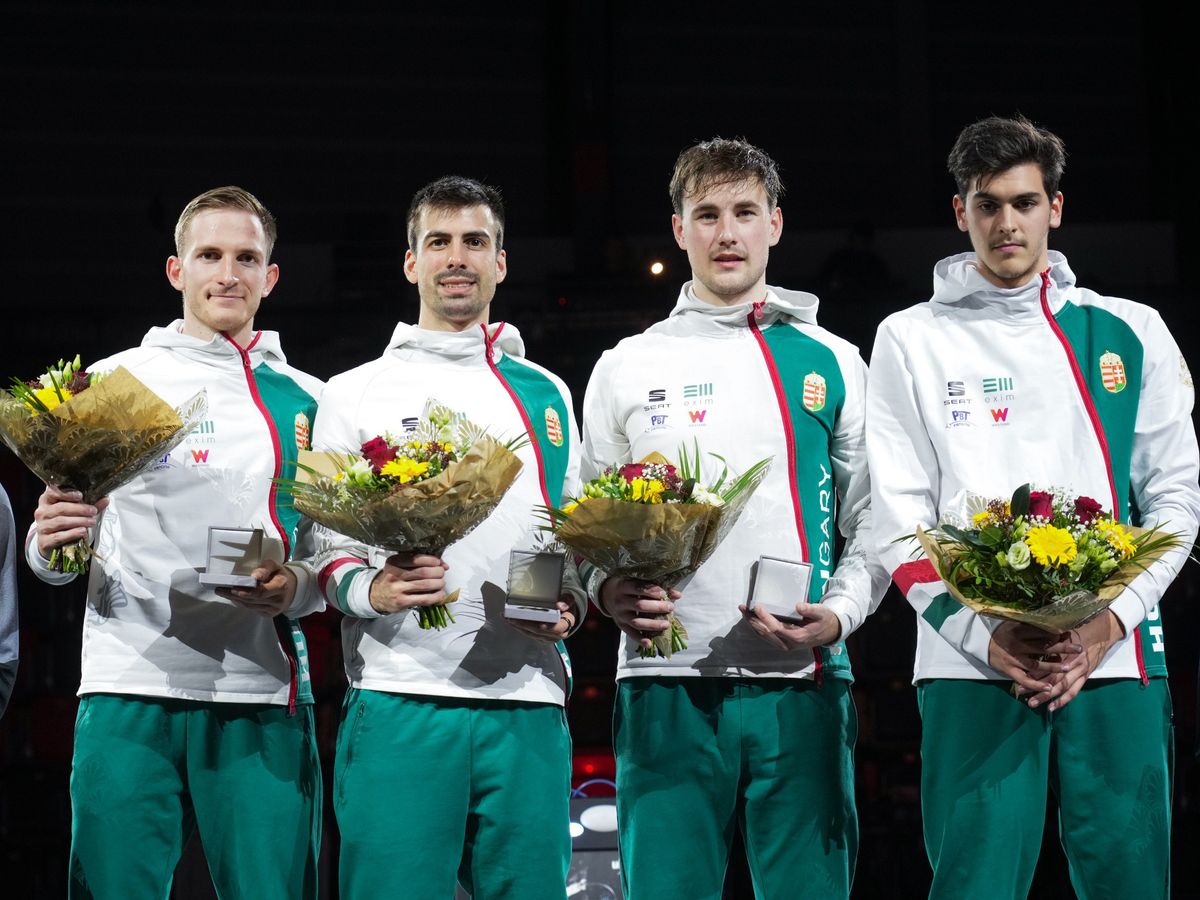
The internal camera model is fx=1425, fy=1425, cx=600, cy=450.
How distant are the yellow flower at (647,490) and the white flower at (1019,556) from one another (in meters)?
0.58

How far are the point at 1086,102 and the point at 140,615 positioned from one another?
778 cm

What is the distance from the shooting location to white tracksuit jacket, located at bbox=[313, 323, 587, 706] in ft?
8.67

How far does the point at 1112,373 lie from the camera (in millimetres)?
2596

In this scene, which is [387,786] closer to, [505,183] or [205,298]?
[205,298]

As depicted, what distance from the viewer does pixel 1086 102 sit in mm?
9008

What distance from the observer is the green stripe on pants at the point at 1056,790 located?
2.35 meters

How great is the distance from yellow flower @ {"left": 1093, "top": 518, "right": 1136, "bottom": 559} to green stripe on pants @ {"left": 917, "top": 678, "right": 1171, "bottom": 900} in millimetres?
312

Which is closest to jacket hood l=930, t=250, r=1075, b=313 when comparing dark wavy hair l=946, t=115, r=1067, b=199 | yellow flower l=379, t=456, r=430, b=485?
dark wavy hair l=946, t=115, r=1067, b=199

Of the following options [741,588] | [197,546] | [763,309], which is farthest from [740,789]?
[197,546]

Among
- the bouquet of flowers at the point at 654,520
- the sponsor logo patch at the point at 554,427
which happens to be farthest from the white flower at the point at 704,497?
the sponsor logo patch at the point at 554,427

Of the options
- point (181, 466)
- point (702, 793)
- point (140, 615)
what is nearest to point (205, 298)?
point (181, 466)

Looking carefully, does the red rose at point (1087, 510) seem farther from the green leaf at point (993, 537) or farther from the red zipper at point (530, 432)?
the red zipper at point (530, 432)

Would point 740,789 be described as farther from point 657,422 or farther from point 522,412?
point 522,412

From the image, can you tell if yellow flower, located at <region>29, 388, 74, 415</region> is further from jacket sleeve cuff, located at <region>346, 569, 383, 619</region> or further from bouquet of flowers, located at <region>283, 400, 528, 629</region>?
jacket sleeve cuff, located at <region>346, 569, 383, 619</region>
